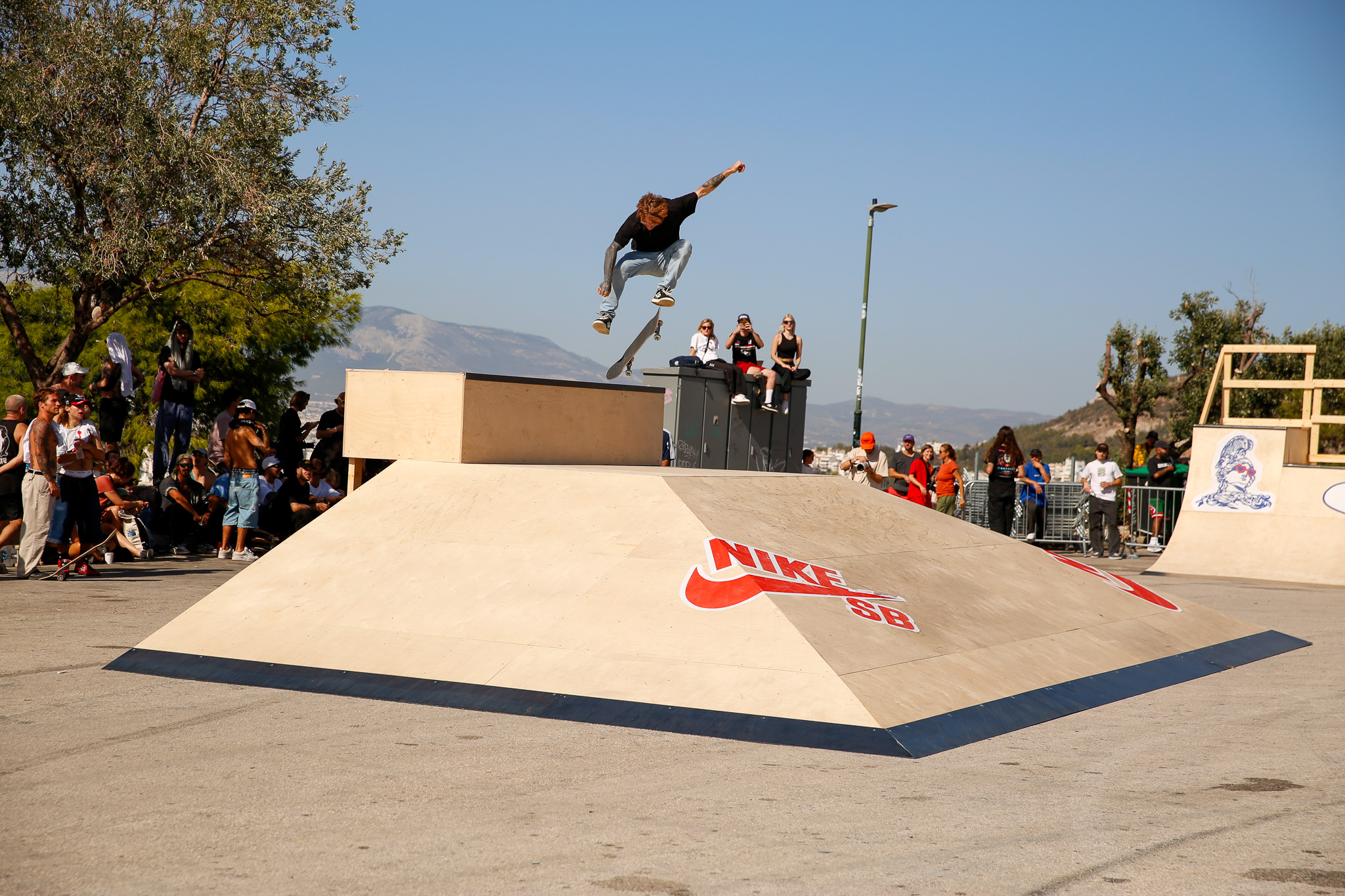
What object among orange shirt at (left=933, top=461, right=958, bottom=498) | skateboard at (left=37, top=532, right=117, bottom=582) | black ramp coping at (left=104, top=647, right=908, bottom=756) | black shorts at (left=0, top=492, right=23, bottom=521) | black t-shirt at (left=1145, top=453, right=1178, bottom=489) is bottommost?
skateboard at (left=37, top=532, right=117, bottom=582)

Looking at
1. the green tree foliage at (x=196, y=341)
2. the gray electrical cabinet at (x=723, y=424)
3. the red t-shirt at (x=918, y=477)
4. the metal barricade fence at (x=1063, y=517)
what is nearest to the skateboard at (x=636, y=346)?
the gray electrical cabinet at (x=723, y=424)

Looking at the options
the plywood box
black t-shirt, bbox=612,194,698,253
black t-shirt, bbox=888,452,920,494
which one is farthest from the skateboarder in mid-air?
black t-shirt, bbox=888,452,920,494

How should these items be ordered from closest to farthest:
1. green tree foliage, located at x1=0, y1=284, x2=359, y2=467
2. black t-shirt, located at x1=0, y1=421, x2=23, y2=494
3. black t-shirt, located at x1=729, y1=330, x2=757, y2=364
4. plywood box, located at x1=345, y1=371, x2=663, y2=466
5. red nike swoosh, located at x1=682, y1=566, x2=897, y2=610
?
red nike swoosh, located at x1=682, y1=566, x2=897, y2=610 < plywood box, located at x1=345, y1=371, x2=663, y2=466 < black t-shirt, located at x1=0, y1=421, x2=23, y2=494 < black t-shirt, located at x1=729, y1=330, x2=757, y2=364 < green tree foliage, located at x1=0, y1=284, x2=359, y2=467

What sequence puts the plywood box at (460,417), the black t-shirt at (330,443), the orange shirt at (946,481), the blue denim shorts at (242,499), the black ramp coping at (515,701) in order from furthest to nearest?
the orange shirt at (946,481), the black t-shirt at (330,443), the blue denim shorts at (242,499), the plywood box at (460,417), the black ramp coping at (515,701)

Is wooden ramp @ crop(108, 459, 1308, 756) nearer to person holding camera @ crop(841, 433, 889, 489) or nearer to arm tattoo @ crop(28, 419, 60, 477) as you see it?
arm tattoo @ crop(28, 419, 60, 477)

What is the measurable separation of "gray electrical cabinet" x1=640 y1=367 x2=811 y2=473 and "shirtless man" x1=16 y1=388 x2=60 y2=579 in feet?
21.2

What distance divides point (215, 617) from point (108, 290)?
1504 centimetres

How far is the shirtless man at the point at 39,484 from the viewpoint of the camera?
10.2 m

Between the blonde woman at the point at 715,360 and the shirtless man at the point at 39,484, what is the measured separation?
7266 mm

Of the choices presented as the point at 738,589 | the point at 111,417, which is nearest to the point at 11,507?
the point at 111,417

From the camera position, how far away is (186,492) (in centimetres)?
1365

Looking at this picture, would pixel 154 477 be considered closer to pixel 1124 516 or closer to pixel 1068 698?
pixel 1068 698

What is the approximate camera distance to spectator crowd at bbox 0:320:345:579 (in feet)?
35.0

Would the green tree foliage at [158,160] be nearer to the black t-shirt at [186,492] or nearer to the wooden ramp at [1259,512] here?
the black t-shirt at [186,492]
